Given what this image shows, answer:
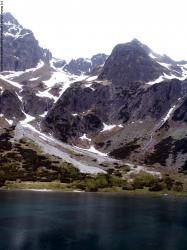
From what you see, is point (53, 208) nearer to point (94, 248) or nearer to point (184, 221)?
point (184, 221)

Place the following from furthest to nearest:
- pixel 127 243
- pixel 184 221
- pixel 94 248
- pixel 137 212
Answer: pixel 137 212, pixel 184 221, pixel 127 243, pixel 94 248

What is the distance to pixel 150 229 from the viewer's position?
11344cm

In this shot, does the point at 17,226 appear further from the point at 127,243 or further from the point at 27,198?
the point at 27,198

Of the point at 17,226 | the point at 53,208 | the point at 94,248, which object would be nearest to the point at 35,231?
the point at 17,226

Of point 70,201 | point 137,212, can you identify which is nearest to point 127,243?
point 137,212

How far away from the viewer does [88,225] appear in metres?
115

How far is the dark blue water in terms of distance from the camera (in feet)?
298

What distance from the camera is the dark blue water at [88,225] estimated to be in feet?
298

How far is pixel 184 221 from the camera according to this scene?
5143 inches

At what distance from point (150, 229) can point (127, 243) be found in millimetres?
21339

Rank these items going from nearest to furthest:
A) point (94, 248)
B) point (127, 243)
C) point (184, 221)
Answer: point (94, 248), point (127, 243), point (184, 221)

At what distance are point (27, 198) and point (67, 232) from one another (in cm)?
7191

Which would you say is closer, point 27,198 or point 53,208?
point 53,208

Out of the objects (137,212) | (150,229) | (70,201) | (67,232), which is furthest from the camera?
(70,201)
